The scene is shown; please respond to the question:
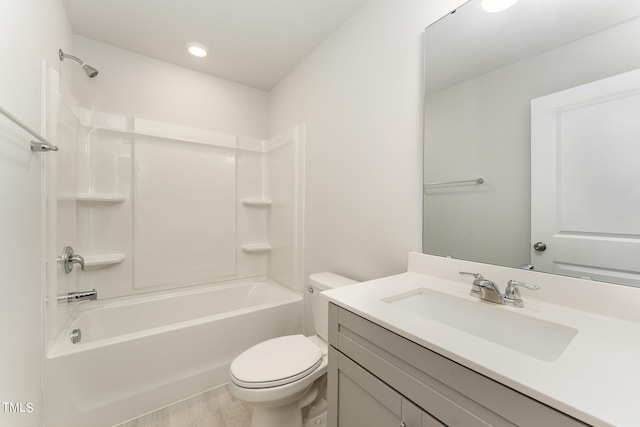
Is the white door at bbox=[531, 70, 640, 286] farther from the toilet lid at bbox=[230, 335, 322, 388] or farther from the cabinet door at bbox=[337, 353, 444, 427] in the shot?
the toilet lid at bbox=[230, 335, 322, 388]

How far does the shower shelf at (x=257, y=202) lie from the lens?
2569mm

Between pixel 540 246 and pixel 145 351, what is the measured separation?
207 centimetres

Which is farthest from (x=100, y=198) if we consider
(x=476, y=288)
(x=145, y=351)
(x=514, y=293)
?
(x=514, y=293)

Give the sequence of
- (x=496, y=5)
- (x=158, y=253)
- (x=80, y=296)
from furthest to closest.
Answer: (x=158, y=253), (x=80, y=296), (x=496, y=5)

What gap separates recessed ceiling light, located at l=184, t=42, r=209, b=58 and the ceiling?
40 millimetres

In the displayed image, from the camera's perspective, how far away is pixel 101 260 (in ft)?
6.19

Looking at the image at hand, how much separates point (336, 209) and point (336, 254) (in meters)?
0.32

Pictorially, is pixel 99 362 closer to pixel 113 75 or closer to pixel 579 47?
pixel 113 75

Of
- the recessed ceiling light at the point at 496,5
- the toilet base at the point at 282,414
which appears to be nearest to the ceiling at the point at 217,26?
the recessed ceiling light at the point at 496,5

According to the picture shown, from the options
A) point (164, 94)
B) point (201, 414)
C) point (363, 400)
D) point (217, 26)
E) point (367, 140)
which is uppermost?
point (217, 26)

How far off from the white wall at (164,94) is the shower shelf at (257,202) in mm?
694

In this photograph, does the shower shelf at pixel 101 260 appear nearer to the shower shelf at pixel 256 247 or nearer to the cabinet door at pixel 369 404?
the shower shelf at pixel 256 247

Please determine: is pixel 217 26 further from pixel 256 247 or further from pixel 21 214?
pixel 256 247

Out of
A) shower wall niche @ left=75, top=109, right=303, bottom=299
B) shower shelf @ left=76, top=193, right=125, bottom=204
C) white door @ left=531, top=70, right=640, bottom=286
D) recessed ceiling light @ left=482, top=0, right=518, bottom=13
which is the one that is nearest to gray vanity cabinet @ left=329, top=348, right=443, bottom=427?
white door @ left=531, top=70, right=640, bottom=286
